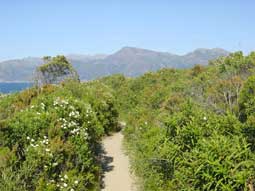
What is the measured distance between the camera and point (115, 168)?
1841 cm

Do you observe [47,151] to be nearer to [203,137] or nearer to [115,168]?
[203,137]

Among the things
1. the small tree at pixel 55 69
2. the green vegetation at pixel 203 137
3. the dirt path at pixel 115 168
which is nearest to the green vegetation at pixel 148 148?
the green vegetation at pixel 203 137

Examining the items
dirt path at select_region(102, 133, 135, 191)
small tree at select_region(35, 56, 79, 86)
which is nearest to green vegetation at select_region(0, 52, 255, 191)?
dirt path at select_region(102, 133, 135, 191)

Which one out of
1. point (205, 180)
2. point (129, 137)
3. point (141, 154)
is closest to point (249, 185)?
point (205, 180)

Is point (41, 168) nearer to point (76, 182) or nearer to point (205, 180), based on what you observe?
point (76, 182)

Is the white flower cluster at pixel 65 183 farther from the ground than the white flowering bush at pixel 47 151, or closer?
closer

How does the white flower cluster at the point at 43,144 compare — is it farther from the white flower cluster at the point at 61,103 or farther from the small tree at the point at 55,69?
the small tree at the point at 55,69

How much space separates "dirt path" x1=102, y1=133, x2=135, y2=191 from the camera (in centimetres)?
1598

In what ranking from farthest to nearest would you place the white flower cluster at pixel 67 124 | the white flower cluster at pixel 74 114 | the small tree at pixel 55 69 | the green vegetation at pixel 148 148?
1. the small tree at pixel 55 69
2. the white flower cluster at pixel 74 114
3. the white flower cluster at pixel 67 124
4. the green vegetation at pixel 148 148

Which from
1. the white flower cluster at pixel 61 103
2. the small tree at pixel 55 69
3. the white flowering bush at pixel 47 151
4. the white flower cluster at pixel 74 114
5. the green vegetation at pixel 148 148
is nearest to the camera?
the green vegetation at pixel 148 148

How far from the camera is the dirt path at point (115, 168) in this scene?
52.4 ft

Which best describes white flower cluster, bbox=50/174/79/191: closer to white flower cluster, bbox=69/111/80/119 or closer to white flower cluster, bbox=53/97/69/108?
white flower cluster, bbox=69/111/80/119

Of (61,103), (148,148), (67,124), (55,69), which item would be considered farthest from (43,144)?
(55,69)

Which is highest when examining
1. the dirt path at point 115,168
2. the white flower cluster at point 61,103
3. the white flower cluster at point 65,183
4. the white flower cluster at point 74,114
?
the white flower cluster at point 61,103
